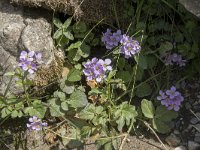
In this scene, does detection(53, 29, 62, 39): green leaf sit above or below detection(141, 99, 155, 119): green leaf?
above

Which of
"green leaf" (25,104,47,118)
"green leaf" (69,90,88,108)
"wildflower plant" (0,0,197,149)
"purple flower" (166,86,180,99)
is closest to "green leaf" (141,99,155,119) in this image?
"wildflower plant" (0,0,197,149)

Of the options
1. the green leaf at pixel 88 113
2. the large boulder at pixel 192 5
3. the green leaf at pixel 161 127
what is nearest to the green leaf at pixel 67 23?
the green leaf at pixel 88 113

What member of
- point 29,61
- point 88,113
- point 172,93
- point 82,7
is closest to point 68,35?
point 82,7

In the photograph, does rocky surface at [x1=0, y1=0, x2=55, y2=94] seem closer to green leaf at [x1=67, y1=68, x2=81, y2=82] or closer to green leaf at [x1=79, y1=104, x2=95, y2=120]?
green leaf at [x1=67, y1=68, x2=81, y2=82]

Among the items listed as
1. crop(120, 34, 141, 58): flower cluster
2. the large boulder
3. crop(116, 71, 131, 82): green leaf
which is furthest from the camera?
crop(116, 71, 131, 82): green leaf

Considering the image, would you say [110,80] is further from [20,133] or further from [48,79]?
[20,133]

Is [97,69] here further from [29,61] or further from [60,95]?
[29,61]

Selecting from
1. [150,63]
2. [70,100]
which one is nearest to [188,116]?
[150,63]
